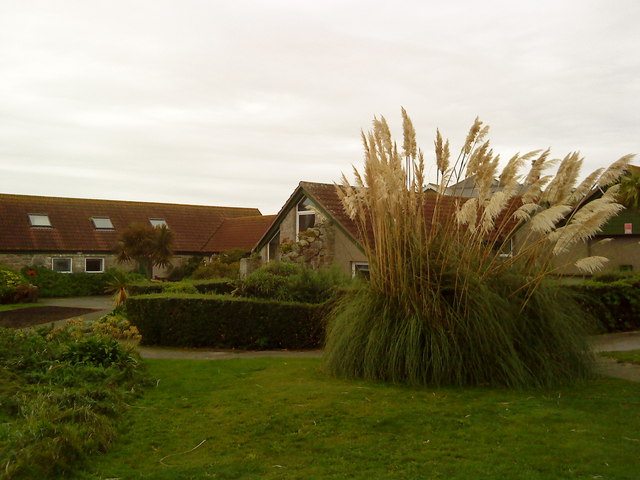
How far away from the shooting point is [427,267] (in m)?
8.24

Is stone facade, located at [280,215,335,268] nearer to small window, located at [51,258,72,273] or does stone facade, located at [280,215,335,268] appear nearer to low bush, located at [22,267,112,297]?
low bush, located at [22,267,112,297]

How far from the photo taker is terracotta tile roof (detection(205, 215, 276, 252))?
3822 cm

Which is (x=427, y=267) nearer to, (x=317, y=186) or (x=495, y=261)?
(x=495, y=261)

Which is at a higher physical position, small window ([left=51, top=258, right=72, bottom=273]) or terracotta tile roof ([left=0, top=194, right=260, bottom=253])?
terracotta tile roof ([left=0, top=194, right=260, bottom=253])

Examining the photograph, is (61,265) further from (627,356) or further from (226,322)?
(627,356)

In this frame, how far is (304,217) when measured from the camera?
2131 cm

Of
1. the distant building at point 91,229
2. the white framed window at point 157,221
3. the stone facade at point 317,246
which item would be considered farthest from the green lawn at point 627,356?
the white framed window at point 157,221

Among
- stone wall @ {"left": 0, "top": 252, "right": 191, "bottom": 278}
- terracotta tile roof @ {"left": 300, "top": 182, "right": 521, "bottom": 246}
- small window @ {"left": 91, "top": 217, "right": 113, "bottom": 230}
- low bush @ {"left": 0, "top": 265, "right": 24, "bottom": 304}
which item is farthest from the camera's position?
small window @ {"left": 91, "top": 217, "right": 113, "bottom": 230}

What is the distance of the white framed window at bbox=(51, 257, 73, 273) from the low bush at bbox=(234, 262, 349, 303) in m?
23.8

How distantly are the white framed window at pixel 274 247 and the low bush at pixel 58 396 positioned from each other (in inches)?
454

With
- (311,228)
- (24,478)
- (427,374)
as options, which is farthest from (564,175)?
(311,228)

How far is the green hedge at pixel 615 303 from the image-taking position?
536 inches

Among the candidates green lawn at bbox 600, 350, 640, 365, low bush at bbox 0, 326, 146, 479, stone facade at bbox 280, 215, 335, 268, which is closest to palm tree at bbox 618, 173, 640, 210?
green lawn at bbox 600, 350, 640, 365

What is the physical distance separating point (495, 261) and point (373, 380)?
7.15 feet
